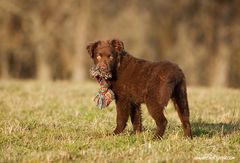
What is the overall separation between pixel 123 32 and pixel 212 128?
30.7 meters

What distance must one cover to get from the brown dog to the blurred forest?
25927 millimetres

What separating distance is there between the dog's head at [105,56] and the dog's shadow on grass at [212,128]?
1810 mm

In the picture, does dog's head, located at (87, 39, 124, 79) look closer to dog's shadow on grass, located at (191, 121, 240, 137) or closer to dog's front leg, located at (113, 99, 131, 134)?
dog's front leg, located at (113, 99, 131, 134)

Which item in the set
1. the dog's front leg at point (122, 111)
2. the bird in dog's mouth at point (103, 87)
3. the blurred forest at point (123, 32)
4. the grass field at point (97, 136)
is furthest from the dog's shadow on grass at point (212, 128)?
the blurred forest at point (123, 32)

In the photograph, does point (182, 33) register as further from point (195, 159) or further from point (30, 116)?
point (195, 159)

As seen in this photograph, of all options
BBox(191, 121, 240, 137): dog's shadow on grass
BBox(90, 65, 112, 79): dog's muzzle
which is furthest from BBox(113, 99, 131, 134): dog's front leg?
BBox(191, 121, 240, 137): dog's shadow on grass

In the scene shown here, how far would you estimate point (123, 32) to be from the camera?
4038cm

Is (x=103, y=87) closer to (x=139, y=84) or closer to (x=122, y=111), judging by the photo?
(x=122, y=111)

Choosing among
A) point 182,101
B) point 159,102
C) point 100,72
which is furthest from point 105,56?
point 182,101

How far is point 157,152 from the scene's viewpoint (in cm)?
764

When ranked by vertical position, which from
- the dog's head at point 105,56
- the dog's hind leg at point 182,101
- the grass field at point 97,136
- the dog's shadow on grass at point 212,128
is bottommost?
the dog's shadow on grass at point 212,128

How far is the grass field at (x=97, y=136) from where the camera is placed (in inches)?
292

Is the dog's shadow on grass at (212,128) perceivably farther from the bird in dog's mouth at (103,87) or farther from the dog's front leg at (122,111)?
the bird in dog's mouth at (103,87)

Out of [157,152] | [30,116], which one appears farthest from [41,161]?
[30,116]
